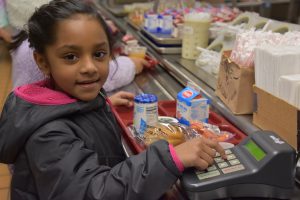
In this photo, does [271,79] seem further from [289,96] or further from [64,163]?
[64,163]

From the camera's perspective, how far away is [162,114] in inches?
54.4

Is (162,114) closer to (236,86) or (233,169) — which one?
(236,86)

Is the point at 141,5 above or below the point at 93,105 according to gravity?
above

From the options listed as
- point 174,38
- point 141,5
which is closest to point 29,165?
point 174,38

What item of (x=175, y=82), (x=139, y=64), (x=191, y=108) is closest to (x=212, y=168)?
(x=191, y=108)

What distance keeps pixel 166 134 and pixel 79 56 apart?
0.33 meters

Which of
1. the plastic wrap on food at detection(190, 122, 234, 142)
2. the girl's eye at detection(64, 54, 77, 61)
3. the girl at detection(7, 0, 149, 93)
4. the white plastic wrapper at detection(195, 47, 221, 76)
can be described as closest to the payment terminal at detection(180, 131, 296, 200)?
the plastic wrap on food at detection(190, 122, 234, 142)

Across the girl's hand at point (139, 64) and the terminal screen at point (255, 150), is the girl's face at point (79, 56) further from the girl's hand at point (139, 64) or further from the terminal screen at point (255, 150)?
the girl's hand at point (139, 64)

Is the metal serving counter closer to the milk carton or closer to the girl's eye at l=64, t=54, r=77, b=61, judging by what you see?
the milk carton

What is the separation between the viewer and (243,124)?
1.25 m

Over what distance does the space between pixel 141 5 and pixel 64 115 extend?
2.41 metres

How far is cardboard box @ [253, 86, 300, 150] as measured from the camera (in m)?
1.01

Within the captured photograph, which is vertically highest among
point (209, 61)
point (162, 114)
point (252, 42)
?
point (252, 42)

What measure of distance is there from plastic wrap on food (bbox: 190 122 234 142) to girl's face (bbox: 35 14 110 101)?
0.36 meters
